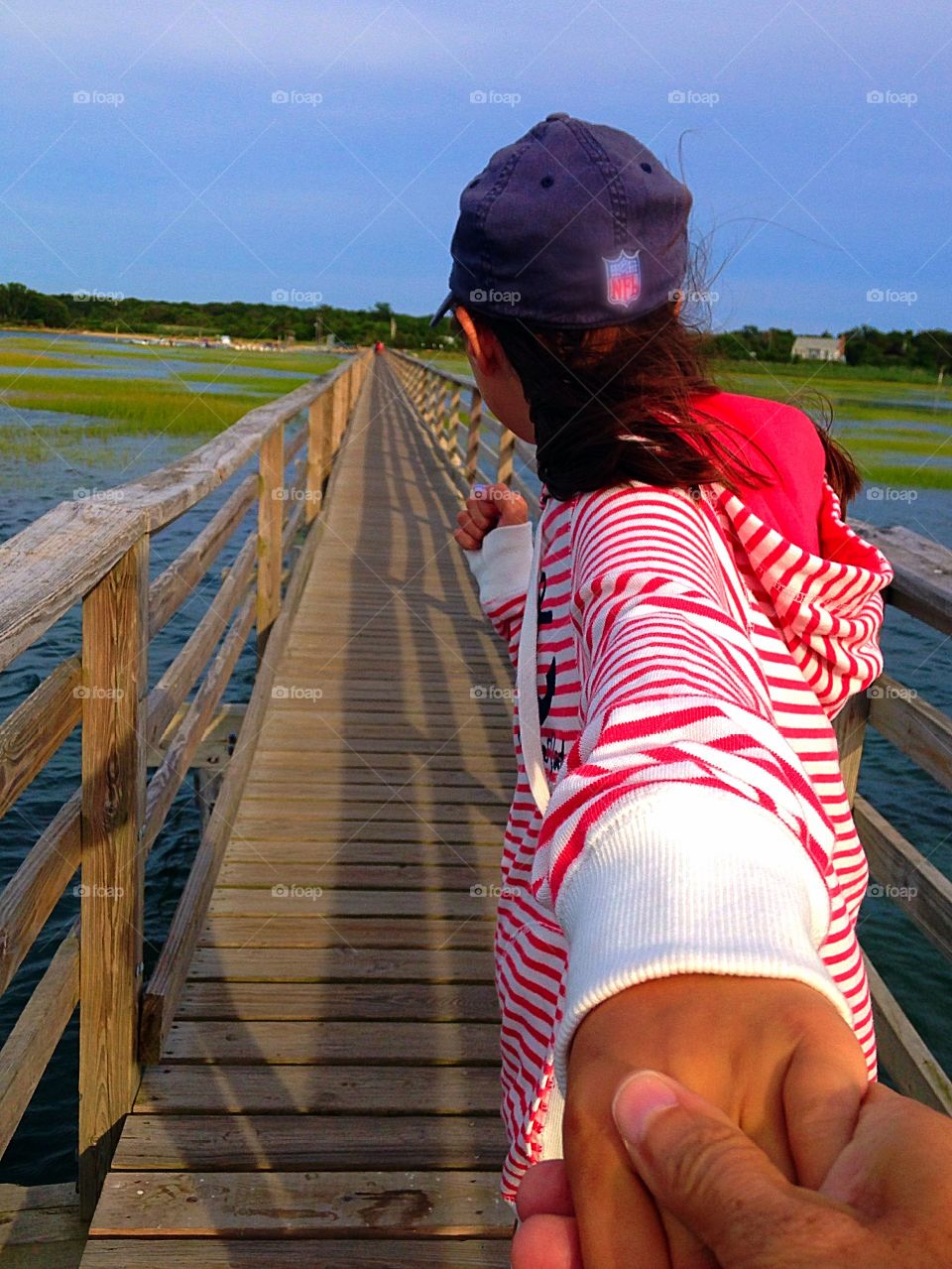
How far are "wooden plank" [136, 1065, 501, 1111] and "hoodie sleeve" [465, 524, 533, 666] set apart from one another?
1220 mm

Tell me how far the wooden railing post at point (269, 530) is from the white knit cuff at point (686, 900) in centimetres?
358

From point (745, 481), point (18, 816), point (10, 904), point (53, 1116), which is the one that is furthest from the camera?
point (18, 816)

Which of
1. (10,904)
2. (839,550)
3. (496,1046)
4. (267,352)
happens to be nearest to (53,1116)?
(496,1046)

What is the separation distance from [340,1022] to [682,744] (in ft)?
7.01

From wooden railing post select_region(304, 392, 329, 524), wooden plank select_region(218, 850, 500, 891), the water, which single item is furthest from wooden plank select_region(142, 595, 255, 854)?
wooden railing post select_region(304, 392, 329, 524)

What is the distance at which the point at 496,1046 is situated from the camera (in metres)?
2.29

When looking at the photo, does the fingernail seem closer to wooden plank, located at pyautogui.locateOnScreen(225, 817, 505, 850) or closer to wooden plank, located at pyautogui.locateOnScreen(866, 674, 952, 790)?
wooden plank, located at pyautogui.locateOnScreen(866, 674, 952, 790)

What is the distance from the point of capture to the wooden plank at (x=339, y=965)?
2.51 m

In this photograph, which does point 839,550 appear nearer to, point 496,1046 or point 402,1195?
point 402,1195

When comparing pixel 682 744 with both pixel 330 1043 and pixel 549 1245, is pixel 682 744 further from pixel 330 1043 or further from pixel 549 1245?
pixel 330 1043

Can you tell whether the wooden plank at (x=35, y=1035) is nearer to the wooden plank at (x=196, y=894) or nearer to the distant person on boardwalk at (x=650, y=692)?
the wooden plank at (x=196, y=894)

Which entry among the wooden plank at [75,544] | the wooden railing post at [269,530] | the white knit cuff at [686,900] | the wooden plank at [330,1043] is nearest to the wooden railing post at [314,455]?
the wooden railing post at [269,530]

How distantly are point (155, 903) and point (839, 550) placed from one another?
172 inches

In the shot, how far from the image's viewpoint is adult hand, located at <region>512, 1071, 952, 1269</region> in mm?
227
